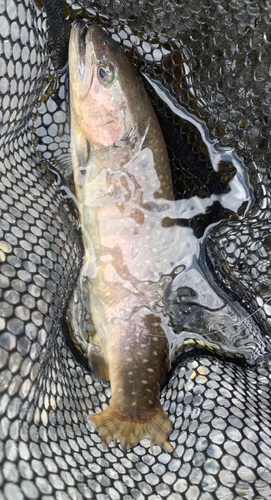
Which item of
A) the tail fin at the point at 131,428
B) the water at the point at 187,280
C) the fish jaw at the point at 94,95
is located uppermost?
the fish jaw at the point at 94,95

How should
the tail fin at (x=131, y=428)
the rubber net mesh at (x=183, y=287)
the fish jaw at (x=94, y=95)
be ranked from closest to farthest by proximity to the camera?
1. the rubber net mesh at (x=183, y=287)
2. the tail fin at (x=131, y=428)
3. the fish jaw at (x=94, y=95)

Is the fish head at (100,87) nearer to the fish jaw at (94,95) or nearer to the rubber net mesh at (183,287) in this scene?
the fish jaw at (94,95)

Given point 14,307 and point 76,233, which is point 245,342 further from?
point 14,307

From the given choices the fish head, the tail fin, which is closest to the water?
the fish head

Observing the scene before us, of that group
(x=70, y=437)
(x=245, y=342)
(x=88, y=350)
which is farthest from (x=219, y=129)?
(x=70, y=437)

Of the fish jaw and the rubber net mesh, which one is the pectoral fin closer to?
the rubber net mesh

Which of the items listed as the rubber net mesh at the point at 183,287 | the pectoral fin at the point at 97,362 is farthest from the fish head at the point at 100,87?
the pectoral fin at the point at 97,362

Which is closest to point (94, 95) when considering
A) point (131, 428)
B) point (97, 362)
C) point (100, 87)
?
point (100, 87)
